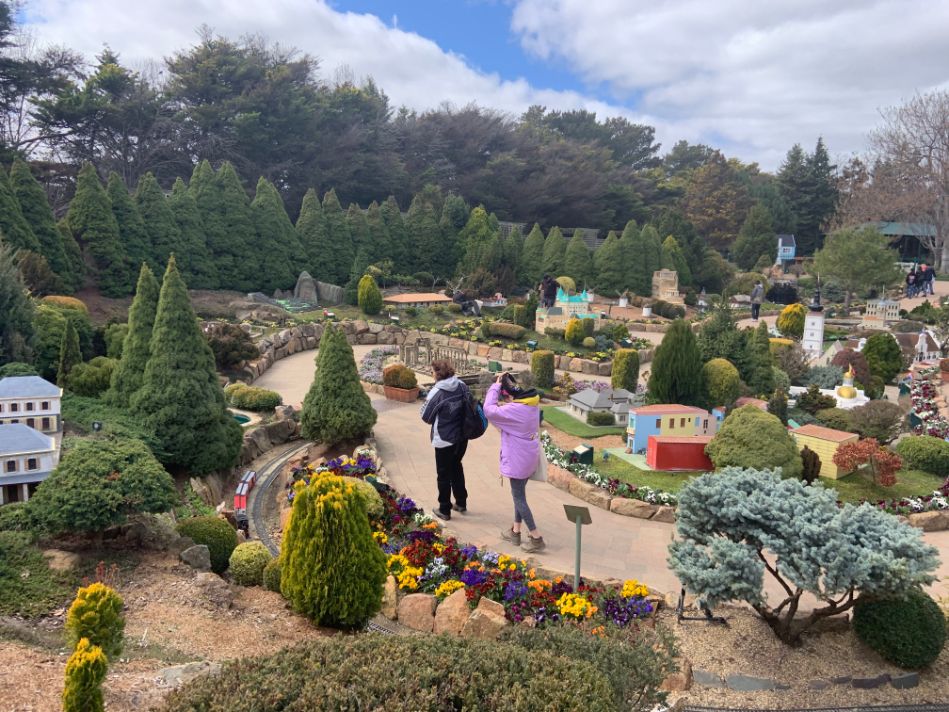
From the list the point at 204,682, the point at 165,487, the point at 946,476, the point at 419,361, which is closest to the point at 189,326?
the point at 165,487

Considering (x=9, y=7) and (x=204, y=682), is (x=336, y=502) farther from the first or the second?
(x=9, y=7)

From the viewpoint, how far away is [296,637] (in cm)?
717

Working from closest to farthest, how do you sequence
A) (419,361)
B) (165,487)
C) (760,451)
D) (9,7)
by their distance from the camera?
(165,487) → (760,451) → (419,361) → (9,7)

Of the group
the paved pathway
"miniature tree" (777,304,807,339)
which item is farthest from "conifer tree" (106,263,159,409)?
"miniature tree" (777,304,807,339)

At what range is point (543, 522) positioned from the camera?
1149cm

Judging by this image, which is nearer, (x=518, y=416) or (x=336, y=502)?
(x=336, y=502)

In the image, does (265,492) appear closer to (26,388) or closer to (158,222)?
(26,388)

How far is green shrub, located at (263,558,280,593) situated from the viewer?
8750mm

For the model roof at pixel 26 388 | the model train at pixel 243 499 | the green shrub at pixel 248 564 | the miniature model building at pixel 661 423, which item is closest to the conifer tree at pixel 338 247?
the model train at pixel 243 499

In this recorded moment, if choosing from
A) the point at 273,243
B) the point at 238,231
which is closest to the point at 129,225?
the point at 238,231

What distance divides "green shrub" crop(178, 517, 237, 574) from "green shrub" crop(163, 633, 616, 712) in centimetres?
509

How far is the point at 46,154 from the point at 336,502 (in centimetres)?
4231

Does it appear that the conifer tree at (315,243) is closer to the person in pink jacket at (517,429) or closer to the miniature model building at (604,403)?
the miniature model building at (604,403)

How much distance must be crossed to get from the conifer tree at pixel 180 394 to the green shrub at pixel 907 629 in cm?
1029
